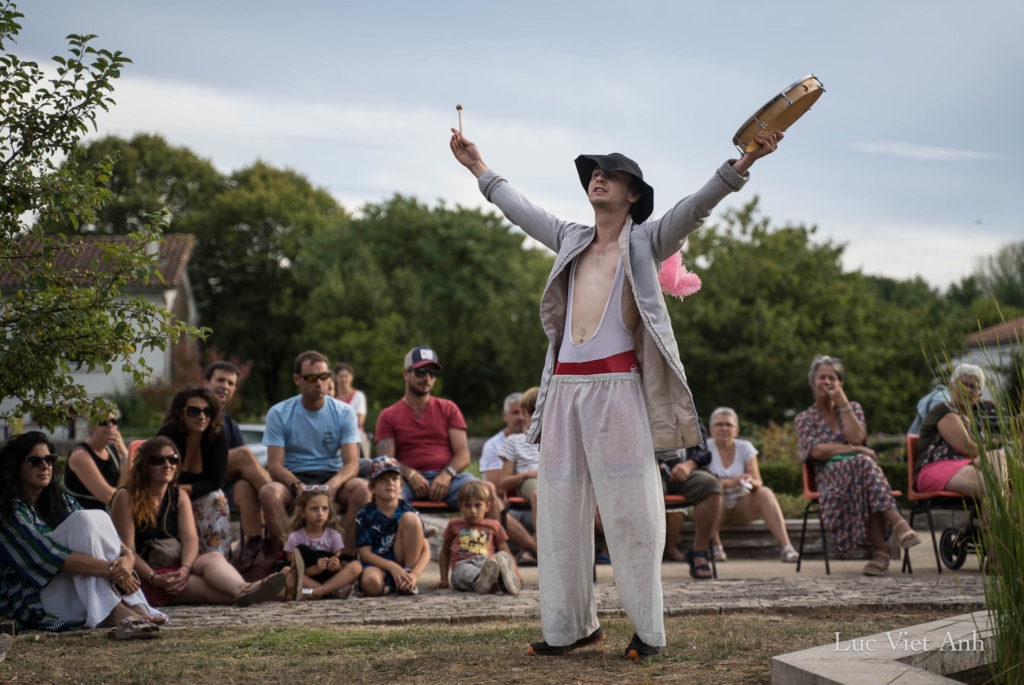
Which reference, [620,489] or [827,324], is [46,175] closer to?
[620,489]

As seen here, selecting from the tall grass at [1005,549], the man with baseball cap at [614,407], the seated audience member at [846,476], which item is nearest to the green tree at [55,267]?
the man with baseball cap at [614,407]

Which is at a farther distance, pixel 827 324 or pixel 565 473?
pixel 827 324

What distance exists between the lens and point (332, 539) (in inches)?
291

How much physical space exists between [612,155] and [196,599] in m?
4.10

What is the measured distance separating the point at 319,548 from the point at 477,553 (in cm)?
113

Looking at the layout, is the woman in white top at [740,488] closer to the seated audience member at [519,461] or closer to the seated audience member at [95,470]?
the seated audience member at [519,461]

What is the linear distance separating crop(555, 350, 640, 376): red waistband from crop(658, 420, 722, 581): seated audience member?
12.2 feet

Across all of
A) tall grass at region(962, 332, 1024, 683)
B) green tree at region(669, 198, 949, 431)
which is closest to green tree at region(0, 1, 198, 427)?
tall grass at region(962, 332, 1024, 683)

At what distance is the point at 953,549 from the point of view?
27.5 ft

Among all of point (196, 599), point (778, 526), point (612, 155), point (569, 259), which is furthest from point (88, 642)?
point (778, 526)

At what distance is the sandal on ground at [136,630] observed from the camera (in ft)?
17.4

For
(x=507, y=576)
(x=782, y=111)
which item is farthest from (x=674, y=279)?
(x=507, y=576)

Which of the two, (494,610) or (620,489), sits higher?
(620,489)

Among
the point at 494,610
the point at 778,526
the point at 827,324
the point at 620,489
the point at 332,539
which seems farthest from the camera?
the point at 827,324
